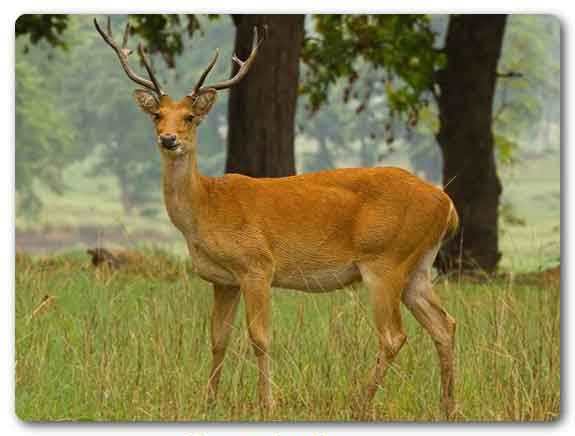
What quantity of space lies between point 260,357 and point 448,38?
6.45 meters

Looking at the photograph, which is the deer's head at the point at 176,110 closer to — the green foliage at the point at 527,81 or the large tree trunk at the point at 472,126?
the large tree trunk at the point at 472,126

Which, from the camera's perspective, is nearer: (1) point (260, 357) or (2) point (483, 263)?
(1) point (260, 357)

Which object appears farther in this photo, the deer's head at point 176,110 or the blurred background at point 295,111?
the blurred background at point 295,111

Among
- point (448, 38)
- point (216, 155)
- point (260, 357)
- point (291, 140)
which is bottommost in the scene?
point (216, 155)

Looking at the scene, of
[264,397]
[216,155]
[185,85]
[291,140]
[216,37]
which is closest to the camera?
[264,397]

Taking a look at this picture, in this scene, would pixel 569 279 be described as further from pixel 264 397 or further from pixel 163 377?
pixel 163 377

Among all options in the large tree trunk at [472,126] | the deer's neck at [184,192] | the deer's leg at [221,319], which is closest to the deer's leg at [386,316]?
the deer's leg at [221,319]

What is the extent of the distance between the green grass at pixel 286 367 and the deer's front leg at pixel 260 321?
0.28ft

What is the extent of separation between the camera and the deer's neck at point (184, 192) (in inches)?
237

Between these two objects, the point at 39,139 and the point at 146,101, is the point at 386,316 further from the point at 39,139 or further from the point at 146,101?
the point at 39,139

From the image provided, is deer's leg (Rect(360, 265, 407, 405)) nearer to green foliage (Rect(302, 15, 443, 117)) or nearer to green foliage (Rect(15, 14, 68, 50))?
green foliage (Rect(302, 15, 443, 117))
